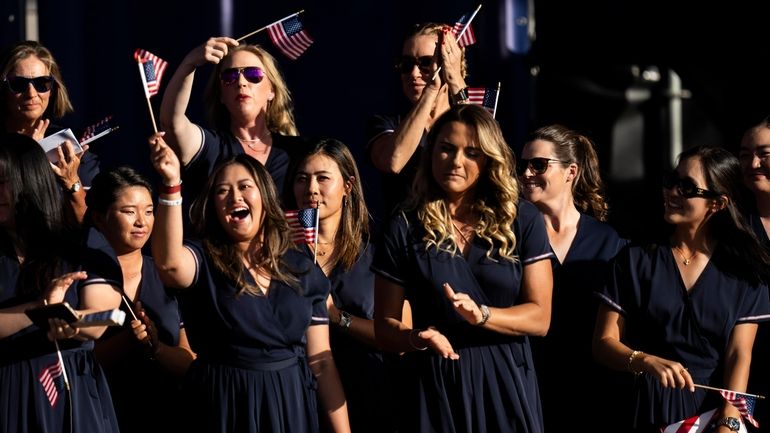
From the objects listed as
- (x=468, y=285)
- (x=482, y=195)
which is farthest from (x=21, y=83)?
(x=468, y=285)

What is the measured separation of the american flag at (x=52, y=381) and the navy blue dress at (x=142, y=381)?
0.63 metres

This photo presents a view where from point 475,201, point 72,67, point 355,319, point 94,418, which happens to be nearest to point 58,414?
point 94,418

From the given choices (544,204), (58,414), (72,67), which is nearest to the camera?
(58,414)

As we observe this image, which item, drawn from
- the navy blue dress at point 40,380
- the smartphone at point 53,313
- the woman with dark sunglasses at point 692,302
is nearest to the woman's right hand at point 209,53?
the navy blue dress at point 40,380

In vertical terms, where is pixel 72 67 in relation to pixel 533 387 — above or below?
above

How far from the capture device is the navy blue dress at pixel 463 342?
15.7 ft

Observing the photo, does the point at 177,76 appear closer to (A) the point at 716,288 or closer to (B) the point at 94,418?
(B) the point at 94,418

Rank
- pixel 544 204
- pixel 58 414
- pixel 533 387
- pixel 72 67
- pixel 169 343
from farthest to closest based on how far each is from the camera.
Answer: pixel 72 67 < pixel 544 204 < pixel 169 343 < pixel 533 387 < pixel 58 414

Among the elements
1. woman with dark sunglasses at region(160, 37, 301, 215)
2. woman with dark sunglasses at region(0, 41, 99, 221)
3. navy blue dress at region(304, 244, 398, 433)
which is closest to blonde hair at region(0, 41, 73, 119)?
woman with dark sunglasses at region(0, 41, 99, 221)

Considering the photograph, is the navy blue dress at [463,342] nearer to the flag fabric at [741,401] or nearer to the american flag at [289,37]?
the flag fabric at [741,401]

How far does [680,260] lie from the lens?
5336 millimetres

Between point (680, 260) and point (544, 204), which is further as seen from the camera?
point (544, 204)

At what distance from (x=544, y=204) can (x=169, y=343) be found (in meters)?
1.68

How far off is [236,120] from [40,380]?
1.71 meters
